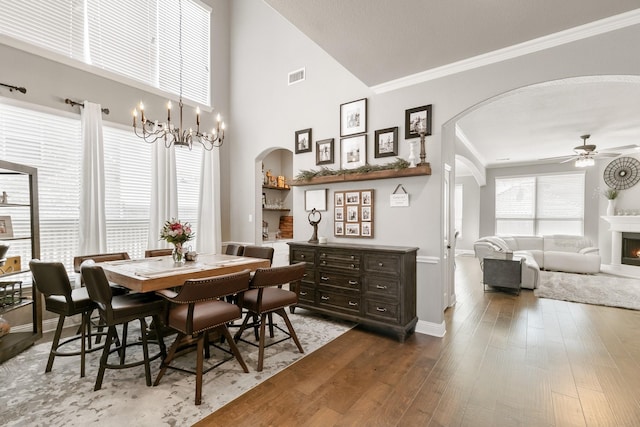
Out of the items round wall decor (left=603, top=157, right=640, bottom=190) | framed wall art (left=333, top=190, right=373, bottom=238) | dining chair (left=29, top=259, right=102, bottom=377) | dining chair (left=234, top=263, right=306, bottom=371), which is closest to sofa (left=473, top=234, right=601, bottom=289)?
round wall decor (left=603, top=157, right=640, bottom=190)

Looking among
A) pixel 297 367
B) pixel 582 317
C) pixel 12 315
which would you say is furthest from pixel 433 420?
pixel 12 315

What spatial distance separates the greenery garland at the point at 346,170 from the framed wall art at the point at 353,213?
29 cm

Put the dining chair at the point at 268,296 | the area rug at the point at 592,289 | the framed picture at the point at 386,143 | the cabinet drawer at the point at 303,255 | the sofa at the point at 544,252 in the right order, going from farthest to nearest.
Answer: the sofa at the point at 544,252, the area rug at the point at 592,289, the cabinet drawer at the point at 303,255, the framed picture at the point at 386,143, the dining chair at the point at 268,296

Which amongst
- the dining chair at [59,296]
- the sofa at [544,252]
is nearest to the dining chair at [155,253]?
the dining chair at [59,296]

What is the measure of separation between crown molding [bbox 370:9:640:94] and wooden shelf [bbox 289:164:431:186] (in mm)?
1044

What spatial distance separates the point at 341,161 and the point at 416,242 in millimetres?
1463

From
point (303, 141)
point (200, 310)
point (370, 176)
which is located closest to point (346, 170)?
point (370, 176)

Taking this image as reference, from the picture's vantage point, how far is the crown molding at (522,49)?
2393 millimetres

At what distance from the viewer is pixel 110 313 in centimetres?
222

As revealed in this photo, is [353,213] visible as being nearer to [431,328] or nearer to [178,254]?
[431,328]

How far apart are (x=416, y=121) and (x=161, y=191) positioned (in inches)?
147

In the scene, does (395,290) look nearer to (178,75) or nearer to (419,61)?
(419,61)

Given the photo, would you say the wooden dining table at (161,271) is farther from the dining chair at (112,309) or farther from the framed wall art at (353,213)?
the framed wall art at (353,213)

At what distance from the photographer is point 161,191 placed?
14.6 ft
